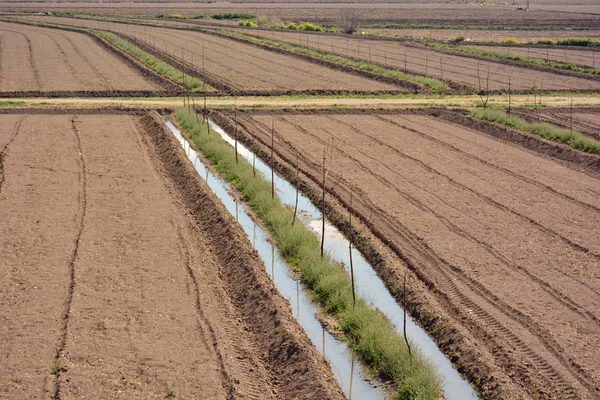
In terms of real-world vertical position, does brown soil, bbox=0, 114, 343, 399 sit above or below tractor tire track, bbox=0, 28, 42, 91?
below

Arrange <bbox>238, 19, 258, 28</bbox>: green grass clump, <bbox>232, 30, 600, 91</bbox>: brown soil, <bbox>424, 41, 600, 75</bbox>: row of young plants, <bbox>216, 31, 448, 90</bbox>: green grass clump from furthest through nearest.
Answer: <bbox>238, 19, 258, 28</bbox>: green grass clump, <bbox>424, 41, 600, 75</bbox>: row of young plants, <bbox>232, 30, 600, 91</bbox>: brown soil, <bbox>216, 31, 448, 90</bbox>: green grass clump

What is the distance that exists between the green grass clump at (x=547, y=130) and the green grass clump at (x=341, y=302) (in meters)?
9.69

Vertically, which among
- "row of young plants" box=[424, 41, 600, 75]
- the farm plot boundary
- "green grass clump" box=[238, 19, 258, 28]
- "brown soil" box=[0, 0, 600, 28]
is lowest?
the farm plot boundary

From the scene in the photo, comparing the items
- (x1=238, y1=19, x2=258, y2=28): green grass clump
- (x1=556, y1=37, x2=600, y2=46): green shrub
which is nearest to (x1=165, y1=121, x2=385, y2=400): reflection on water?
(x1=556, y1=37, x2=600, y2=46): green shrub

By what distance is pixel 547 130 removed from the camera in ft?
87.5

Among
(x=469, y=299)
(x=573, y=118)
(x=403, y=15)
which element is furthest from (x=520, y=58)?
(x=403, y=15)

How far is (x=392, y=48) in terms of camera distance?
2219 inches

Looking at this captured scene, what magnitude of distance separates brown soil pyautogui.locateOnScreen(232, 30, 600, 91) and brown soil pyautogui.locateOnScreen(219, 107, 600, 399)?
12.1 meters

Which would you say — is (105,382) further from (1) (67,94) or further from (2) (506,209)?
(1) (67,94)

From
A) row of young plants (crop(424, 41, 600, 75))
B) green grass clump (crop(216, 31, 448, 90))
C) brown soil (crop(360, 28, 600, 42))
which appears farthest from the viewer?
brown soil (crop(360, 28, 600, 42))

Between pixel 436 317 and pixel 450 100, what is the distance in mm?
22992

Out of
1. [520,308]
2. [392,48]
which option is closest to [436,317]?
[520,308]

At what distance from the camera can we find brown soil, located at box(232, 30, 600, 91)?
39.5m

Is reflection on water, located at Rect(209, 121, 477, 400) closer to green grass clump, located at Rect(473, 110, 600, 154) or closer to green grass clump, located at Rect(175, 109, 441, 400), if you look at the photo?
green grass clump, located at Rect(175, 109, 441, 400)
